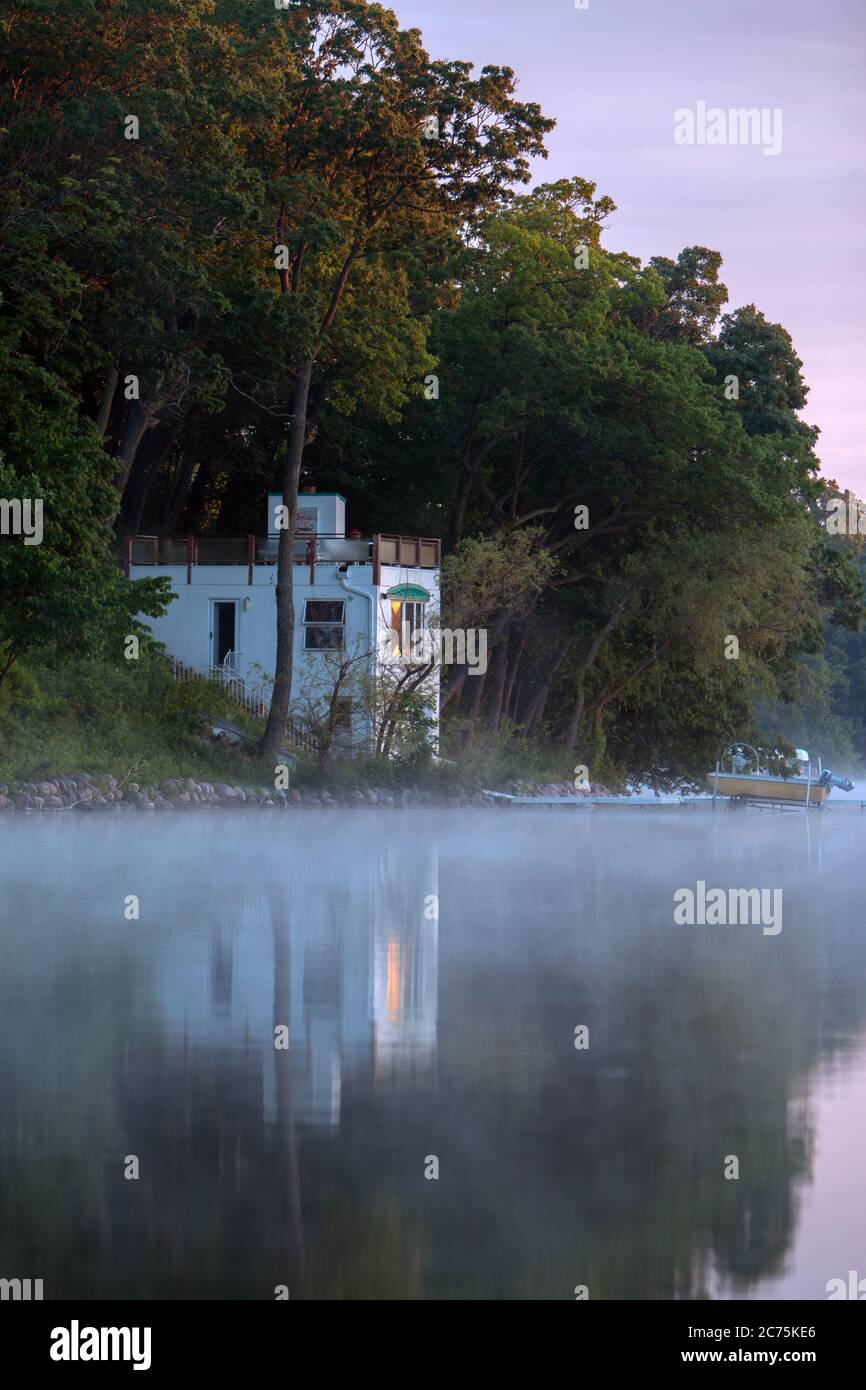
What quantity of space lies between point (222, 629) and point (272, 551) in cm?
223

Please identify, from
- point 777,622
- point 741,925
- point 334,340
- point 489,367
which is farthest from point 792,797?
point 741,925

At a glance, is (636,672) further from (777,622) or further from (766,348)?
(766,348)

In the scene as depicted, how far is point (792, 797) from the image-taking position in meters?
49.6

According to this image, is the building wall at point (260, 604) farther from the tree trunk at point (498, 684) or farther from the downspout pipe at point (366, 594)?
the tree trunk at point (498, 684)

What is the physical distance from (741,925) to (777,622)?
4243 cm

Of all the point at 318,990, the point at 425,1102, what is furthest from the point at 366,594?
the point at 425,1102

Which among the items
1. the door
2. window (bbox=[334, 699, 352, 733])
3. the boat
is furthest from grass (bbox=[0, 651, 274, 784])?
the boat

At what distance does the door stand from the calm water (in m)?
32.4

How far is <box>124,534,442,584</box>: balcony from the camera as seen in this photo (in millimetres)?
43719

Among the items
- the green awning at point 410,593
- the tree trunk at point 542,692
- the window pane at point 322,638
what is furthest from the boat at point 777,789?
the window pane at point 322,638

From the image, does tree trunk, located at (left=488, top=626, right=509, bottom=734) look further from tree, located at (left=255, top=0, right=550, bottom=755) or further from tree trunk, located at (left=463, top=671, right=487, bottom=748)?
tree, located at (left=255, top=0, right=550, bottom=755)

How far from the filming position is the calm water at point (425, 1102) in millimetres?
3840

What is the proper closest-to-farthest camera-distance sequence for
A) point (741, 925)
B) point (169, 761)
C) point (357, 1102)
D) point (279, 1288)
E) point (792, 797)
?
point (279, 1288) < point (357, 1102) < point (741, 925) < point (169, 761) < point (792, 797)

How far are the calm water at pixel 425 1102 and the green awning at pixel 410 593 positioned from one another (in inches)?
1233
